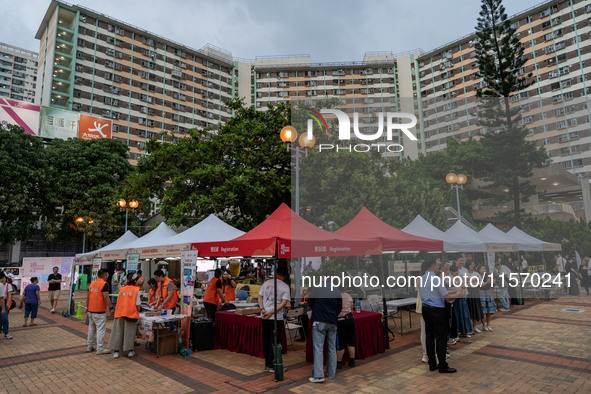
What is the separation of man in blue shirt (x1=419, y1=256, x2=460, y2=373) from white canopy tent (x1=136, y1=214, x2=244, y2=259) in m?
5.80

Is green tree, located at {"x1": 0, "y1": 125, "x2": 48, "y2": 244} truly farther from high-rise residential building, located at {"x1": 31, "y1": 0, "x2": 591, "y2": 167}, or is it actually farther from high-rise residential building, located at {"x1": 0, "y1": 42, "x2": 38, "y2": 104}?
high-rise residential building, located at {"x1": 0, "y1": 42, "x2": 38, "y2": 104}

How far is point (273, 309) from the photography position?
6.94 meters

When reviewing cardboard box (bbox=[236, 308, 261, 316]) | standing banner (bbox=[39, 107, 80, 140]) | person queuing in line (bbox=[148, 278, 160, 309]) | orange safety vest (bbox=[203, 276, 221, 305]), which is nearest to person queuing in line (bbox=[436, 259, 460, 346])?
cardboard box (bbox=[236, 308, 261, 316])

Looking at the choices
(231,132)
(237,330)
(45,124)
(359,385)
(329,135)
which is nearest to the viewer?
(329,135)

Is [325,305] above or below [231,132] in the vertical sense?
below

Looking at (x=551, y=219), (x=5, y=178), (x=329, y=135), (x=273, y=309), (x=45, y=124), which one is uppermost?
(x=45, y=124)

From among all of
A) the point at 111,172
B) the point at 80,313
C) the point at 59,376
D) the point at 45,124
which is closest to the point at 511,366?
the point at 59,376

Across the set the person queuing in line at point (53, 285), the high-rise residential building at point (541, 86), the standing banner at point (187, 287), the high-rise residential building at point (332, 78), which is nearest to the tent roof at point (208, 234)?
the standing banner at point (187, 287)

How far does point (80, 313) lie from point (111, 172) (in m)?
18.6

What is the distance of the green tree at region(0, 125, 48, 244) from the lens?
1032 inches

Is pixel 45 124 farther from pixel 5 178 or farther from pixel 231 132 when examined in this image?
pixel 231 132

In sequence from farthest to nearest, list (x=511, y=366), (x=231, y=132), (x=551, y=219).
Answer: (x=231, y=132) → (x=511, y=366) → (x=551, y=219)

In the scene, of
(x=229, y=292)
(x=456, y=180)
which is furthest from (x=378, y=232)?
(x=229, y=292)

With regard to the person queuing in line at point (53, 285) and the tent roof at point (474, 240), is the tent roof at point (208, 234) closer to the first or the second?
the person queuing in line at point (53, 285)
